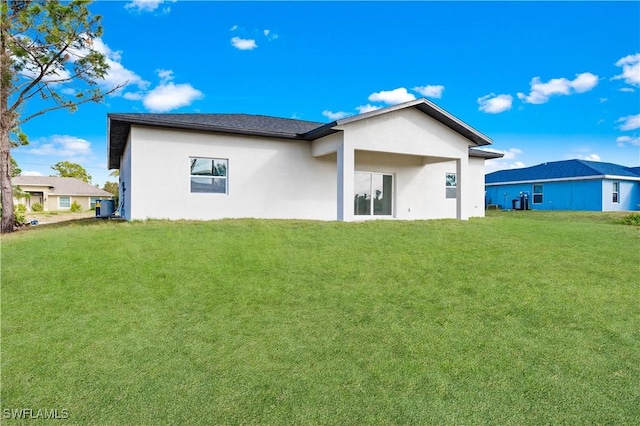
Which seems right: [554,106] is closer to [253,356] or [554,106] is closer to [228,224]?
[228,224]

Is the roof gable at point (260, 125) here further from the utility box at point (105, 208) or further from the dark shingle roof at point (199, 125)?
the utility box at point (105, 208)

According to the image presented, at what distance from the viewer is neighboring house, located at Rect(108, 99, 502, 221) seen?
1250 cm

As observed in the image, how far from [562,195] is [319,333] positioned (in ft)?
94.2

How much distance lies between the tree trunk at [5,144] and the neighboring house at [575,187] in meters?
31.0

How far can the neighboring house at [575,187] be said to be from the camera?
83.5ft

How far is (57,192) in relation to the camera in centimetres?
4300

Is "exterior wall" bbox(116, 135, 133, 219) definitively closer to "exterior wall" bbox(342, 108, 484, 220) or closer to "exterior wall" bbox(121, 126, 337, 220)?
"exterior wall" bbox(121, 126, 337, 220)

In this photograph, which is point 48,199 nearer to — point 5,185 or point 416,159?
point 5,185

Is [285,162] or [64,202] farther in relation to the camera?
[64,202]

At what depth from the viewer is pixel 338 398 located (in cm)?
343

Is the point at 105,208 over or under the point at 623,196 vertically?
under

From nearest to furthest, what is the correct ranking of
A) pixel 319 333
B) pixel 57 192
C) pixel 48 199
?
pixel 319 333, pixel 48 199, pixel 57 192

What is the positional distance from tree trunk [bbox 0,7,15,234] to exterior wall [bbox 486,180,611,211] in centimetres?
3135

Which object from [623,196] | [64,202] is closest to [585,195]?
[623,196]
